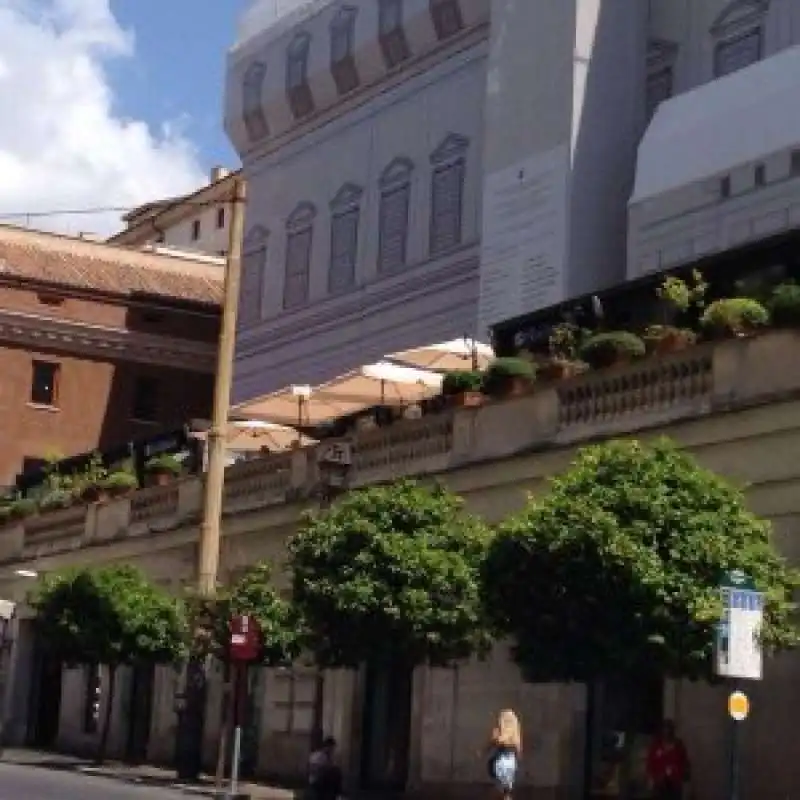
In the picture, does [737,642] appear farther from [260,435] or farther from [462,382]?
[260,435]

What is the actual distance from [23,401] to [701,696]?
47698 millimetres

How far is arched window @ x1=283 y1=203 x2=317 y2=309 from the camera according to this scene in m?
60.2

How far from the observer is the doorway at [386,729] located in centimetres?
2919

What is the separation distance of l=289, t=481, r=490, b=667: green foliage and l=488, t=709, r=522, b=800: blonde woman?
3048 mm

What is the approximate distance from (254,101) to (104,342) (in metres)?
11.1

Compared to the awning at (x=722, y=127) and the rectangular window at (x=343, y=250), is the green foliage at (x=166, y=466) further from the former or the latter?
the rectangular window at (x=343, y=250)

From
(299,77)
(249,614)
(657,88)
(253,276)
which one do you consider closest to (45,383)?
(253,276)

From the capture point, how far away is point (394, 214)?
5572 centimetres

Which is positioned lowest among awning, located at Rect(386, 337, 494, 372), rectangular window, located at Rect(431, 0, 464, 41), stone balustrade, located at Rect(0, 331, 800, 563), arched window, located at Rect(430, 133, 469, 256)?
stone balustrade, located at Rect(0, 331, 800, 563)

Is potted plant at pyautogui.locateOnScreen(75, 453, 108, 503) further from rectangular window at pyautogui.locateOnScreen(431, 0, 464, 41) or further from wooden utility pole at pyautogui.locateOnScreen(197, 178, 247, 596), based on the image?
rectangular window at pyautogui.locateOnScreen(431, 0, 464, 41)

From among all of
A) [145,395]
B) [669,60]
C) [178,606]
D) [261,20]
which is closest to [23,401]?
[145,395]

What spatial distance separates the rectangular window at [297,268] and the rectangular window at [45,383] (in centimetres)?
1126

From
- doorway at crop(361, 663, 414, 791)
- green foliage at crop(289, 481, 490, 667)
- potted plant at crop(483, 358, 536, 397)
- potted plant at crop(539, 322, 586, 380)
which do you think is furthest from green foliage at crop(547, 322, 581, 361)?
doorway at crop(361, 663, 414, 791)

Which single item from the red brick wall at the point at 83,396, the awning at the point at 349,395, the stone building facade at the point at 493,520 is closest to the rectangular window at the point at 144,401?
the red brick wall at the point at 83,396
